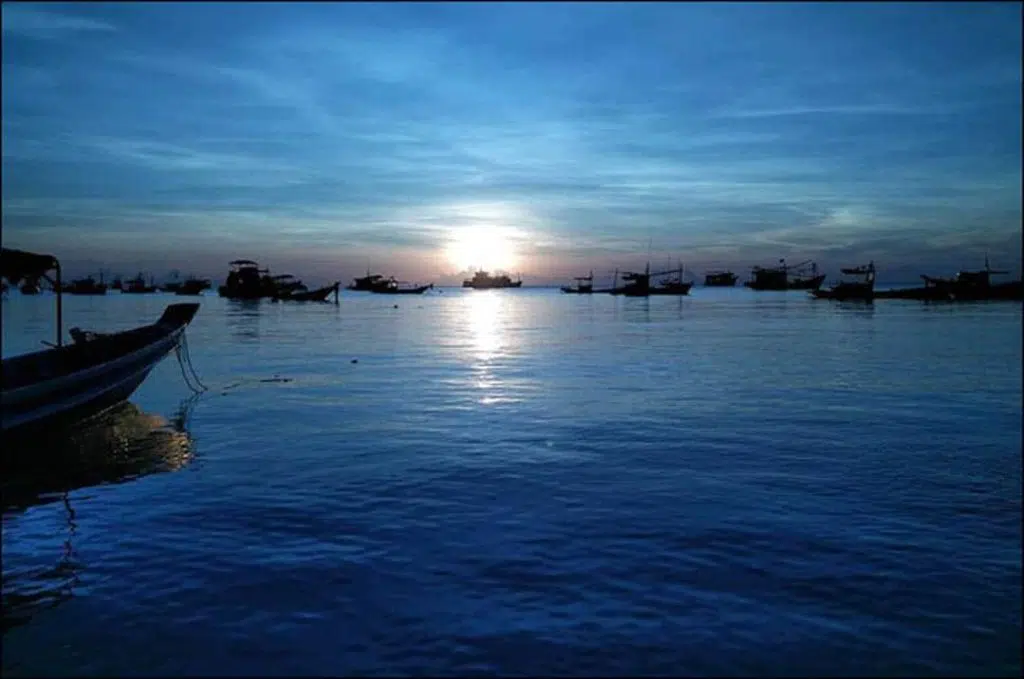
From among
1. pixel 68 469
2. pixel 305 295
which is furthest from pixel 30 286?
pixel 305 295

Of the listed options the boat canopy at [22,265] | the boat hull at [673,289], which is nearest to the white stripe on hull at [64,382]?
the boat canopy at [22,265]

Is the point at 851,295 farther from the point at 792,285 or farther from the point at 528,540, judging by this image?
the point at 528,540

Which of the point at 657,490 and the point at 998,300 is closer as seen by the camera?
the point at 657,490

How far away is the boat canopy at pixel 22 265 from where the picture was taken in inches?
674

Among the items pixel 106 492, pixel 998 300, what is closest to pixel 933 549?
pixel 106 492

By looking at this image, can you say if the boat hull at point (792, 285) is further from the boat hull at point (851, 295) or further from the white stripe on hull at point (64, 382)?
the white stripe on hull at point (64, 382)

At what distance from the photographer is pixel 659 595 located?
22.7ft

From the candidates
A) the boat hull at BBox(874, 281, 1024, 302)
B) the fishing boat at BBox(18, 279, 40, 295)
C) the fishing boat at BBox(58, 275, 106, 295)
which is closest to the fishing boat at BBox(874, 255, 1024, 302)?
the boat hull at BBox(874, 281, 1024, 302)

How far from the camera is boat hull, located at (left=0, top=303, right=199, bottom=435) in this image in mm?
12953

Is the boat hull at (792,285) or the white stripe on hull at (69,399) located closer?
the white stripe on hull at (69,399)

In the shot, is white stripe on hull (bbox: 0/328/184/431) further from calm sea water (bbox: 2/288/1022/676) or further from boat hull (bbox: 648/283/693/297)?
boat hull (bbox: 648/283/693/297)

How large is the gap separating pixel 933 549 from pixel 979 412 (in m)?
11.6

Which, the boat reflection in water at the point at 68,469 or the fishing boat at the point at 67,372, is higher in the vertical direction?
the fishing boat at the point at 67,372

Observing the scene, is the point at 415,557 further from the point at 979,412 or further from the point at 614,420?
the point at 979,412
